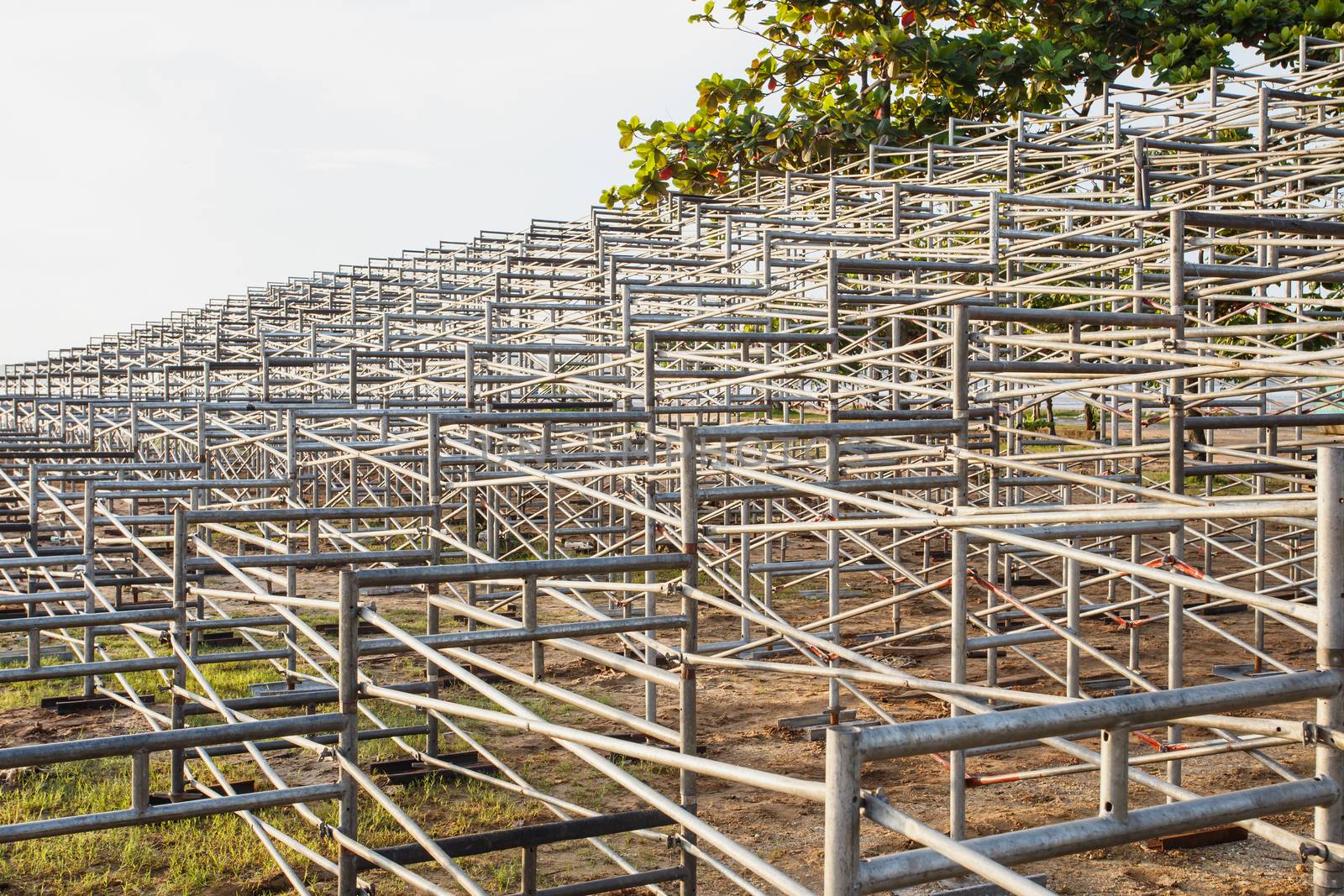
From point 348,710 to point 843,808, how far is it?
8.53 feet

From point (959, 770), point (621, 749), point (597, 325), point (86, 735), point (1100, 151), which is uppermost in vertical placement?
point (1100, 151)

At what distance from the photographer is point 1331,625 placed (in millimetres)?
2973

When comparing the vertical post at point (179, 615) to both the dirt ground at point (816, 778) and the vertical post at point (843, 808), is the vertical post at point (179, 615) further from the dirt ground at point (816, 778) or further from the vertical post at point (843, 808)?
the vertical post at point (843, 808)

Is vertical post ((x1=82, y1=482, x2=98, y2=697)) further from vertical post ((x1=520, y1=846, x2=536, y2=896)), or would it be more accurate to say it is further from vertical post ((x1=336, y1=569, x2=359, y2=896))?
vertical post ((x1=520, y1=846, x2=536, y2=896))

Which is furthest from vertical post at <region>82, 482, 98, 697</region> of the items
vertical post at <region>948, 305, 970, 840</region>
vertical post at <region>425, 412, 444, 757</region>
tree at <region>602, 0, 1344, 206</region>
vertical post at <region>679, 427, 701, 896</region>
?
tree at <region>602, 0, 1344, 206</region>

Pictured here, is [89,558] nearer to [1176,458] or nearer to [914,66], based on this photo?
[1176,458]

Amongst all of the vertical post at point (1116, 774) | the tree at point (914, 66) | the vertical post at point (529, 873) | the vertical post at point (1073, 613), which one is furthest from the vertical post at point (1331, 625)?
the tree at point (914, 66)

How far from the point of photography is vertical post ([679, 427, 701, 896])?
5.00 metres

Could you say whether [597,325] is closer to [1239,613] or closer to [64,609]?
[64,609]

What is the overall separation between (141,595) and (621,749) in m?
12.5

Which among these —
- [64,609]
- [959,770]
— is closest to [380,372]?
[64,609]

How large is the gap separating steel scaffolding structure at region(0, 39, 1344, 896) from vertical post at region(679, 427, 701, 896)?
0.06ft

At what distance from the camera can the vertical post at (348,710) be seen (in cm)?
459

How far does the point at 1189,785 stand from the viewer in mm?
7891
